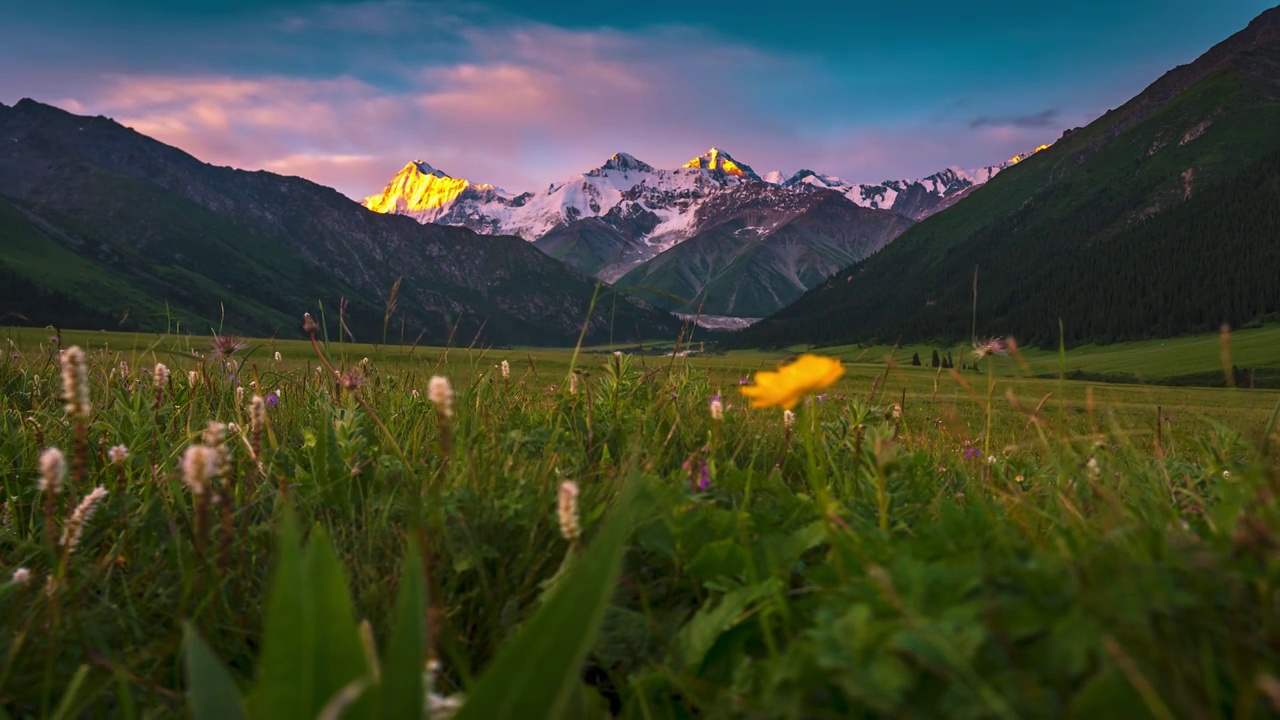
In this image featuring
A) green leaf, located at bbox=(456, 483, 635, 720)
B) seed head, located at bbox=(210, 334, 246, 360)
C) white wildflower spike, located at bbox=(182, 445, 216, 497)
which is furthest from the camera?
seed head, located at bbox=(210, 334, 246, 360)

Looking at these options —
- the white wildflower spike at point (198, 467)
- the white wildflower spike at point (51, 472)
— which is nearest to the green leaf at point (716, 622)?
the white wildflower spike at point (198, 467)

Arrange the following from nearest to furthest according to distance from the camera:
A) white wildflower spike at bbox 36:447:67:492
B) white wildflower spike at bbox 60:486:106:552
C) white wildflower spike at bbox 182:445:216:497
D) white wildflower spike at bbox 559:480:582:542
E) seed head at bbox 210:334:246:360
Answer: white wildflower spike at bbox 182:445:216:497, white wildflower spike at bbox 559:480:582:542, white wildflower spike at bbox 36:447:67:492, white wildflower spike at bbox 60:486:106:552, seed head at bbox 210:334:246:360

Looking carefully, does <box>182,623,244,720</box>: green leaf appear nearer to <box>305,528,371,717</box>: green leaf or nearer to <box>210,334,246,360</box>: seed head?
<box>305,528,371,717</box>: green leaf

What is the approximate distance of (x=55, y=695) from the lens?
1.94m

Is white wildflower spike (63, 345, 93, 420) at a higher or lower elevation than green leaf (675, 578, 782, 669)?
higher

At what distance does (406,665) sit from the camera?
4.02 ft

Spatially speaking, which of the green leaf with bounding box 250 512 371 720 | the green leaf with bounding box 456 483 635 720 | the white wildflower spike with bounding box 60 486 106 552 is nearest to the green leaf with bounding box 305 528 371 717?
the green leaf with bounding box 250 512 371 720

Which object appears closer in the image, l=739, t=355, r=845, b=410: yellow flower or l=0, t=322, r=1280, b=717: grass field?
l=0, t=322, r=1280, b=717: grass field

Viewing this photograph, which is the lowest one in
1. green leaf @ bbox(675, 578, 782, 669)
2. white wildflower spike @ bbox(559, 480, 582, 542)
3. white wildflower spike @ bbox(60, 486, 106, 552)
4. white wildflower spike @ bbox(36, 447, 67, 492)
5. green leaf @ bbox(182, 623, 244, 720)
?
green leaf @ bbox(675, 578, 782, 669)

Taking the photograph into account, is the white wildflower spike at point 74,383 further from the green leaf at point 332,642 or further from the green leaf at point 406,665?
the green leaf at point 406,665

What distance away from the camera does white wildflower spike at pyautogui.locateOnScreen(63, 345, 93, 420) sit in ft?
6.60

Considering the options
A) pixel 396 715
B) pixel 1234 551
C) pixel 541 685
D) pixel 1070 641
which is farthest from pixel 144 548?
pixel 1234 551

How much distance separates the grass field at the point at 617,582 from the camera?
122cm

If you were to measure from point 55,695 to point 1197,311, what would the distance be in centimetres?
22214
